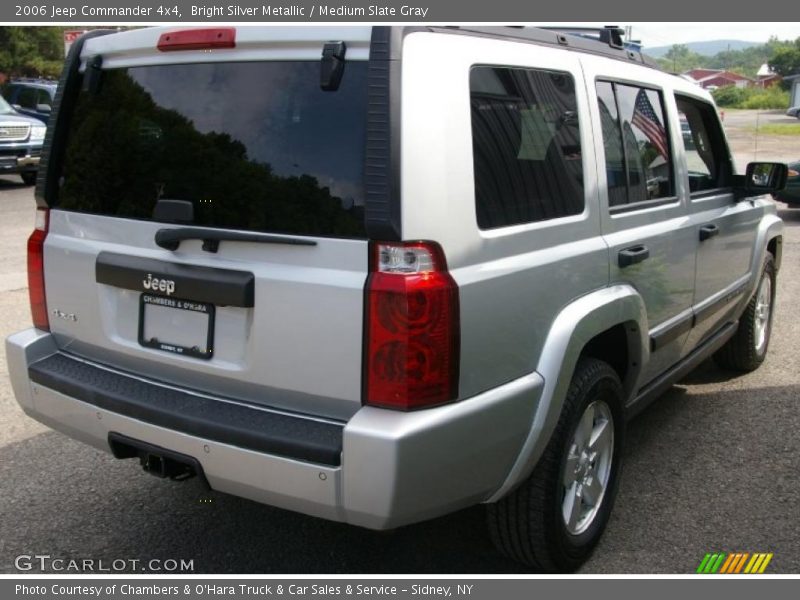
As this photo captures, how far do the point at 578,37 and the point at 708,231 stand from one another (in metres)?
1.35

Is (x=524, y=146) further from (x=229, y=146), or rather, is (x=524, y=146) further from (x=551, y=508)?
(x=551, y=508)

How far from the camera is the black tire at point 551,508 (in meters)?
2.91

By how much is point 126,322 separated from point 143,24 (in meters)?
1.19

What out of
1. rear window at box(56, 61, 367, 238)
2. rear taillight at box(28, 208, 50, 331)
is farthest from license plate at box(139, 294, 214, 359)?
rear taillight at box(28, 208, 50, 331)

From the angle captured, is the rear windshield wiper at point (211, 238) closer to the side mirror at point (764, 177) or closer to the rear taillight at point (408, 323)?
the rear taillight at point (408, 323)

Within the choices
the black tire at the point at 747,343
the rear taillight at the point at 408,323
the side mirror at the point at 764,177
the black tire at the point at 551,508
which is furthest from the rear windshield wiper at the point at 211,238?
the black tire at the point at 747,343

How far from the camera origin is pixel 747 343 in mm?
5453

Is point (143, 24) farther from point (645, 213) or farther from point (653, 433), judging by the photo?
point (653, 433)

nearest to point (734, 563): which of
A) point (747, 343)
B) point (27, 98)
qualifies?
point (747, 343)

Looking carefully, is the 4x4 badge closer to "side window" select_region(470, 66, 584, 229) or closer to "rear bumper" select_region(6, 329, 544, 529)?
"rear bumper" select_region(6, 329, 544, 529)

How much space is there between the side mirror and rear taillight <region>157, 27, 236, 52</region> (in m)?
3.28

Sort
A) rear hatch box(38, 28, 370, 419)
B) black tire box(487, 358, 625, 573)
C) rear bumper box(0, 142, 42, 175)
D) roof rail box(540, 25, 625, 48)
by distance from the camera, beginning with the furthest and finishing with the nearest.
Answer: rear bumper box(0, 142, 42, 175), roof rail box(540, 25, 625, 48), black tire box(487, 358, 625, 573), rear hatch box(38, 28, 370, 419)

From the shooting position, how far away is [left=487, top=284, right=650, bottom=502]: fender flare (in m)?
2.77

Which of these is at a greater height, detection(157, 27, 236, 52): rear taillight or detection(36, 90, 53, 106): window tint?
detection(36, 90, 53, 106): window tint
